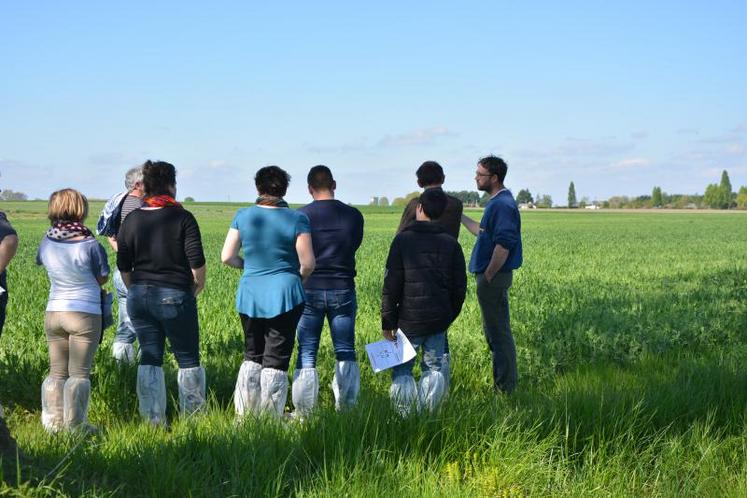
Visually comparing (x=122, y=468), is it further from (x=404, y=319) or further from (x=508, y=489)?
(x=404, y=319)

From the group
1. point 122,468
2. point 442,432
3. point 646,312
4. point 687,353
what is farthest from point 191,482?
point 646,312

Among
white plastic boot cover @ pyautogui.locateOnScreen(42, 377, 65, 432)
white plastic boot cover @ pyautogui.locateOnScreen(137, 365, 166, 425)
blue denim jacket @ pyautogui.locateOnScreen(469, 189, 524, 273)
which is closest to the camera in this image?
white plastic boot cover @ pyautogui.locateOnScreen(42, 377, 65, 432)

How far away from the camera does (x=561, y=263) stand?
23453 mm

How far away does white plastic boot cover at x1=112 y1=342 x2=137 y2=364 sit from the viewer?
6906mm

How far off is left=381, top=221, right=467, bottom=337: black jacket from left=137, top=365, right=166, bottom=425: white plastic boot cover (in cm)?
178

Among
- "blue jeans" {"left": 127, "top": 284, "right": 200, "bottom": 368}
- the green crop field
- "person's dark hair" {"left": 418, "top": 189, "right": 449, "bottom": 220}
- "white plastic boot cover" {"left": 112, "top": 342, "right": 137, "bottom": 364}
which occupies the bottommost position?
the green crop field

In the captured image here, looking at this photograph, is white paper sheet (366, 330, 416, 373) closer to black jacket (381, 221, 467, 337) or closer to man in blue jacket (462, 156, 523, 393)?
black jacket (381, 221, 467, 337)

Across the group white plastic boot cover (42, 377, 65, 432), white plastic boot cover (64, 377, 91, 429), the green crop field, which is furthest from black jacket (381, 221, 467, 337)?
white plastic boot cover (42, 377, 65, 432)

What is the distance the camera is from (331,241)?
224 inches

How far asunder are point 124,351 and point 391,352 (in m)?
2.99

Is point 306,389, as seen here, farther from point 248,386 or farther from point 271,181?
point 271,181

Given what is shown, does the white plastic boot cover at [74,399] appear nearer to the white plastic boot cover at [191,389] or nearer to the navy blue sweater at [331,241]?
the white plastic boot cover at [191,389]

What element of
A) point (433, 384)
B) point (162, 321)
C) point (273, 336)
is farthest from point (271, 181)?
point (433, 384)

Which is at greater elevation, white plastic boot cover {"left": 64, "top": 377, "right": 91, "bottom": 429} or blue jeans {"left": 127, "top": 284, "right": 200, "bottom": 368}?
blue jeans {"left": 127, "top": 284, "right": 200, "bottom": 368}
